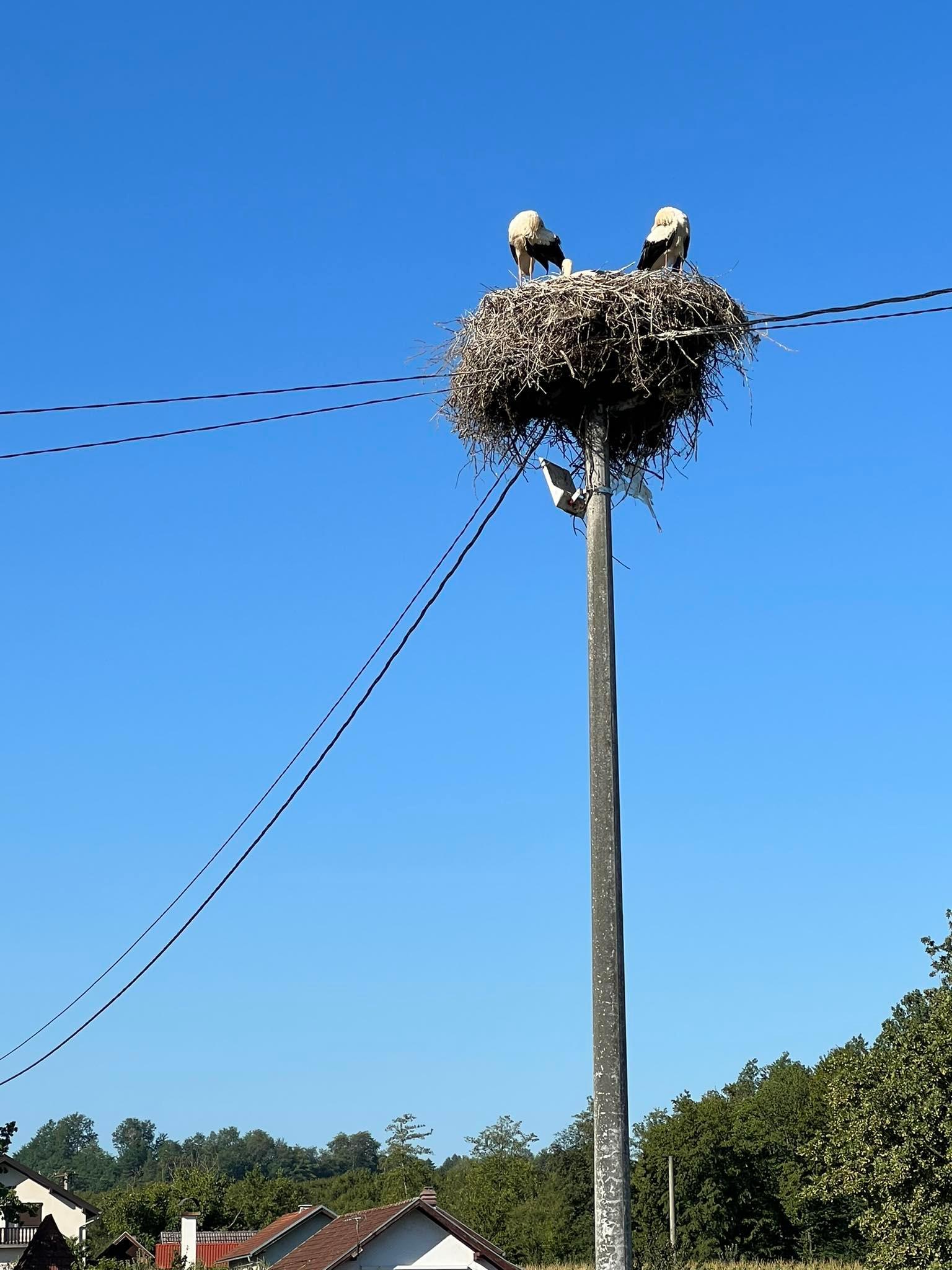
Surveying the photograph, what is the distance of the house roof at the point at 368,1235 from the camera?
3328 cm

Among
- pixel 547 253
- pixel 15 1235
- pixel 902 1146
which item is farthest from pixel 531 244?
pixel 15 1235

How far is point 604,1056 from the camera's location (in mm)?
6984

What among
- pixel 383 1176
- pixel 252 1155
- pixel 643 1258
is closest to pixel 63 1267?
pixel 643 1258

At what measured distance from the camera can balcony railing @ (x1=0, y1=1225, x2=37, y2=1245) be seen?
5300 cm

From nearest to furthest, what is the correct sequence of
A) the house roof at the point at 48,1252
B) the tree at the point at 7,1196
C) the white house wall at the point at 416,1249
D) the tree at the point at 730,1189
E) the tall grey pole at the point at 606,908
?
1. the tall grey pole at the point at 606,908
2. the tree at the point at 7,1196
3. the white house wall at the point at 416,1249
4. the house roof at the point at 48,1252
5. the tree at the point at 730,1189

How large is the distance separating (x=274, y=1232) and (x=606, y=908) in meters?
46.0

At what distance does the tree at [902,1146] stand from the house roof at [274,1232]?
76.3ft

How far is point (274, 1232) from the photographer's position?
49.2 metres

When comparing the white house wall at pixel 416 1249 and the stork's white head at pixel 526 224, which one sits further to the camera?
the white house wall at pixel 416 1249

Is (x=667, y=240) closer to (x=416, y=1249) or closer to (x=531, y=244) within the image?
(x=531, y=244)

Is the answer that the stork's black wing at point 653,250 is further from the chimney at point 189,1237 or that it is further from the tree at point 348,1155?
the tree at point 348,1155

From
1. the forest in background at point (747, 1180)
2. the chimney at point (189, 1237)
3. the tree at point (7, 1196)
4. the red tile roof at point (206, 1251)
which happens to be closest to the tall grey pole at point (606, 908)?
the tree at point (7, 1196)

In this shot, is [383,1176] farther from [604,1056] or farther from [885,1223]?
[604,1056]

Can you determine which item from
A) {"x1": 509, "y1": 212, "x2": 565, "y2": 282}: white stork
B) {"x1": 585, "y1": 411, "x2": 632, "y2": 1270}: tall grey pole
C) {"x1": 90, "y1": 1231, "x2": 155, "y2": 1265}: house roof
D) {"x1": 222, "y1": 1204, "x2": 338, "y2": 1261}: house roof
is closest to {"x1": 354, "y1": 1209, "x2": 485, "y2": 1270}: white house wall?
{"x1": 222, "y1": 1204, "x2": 338, "y2": 1261}: house roof
